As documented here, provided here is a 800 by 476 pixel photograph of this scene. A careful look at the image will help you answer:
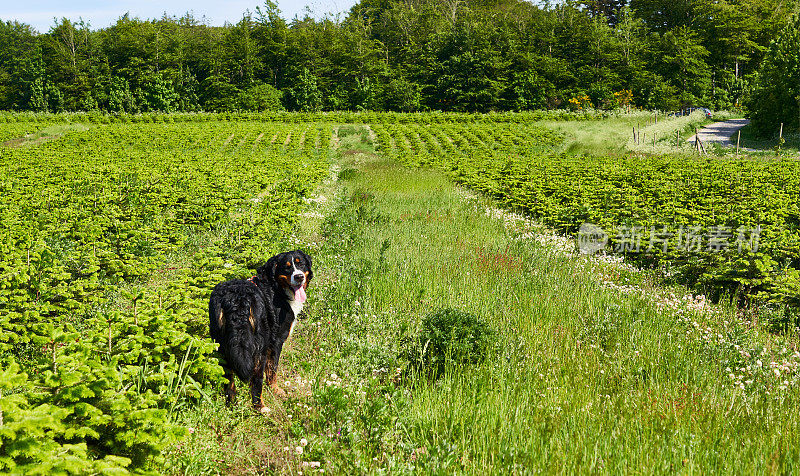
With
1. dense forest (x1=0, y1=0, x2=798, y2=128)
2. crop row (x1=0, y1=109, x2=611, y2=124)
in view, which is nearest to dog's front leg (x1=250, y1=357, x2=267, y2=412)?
crop row (x1=0, y1=109, x2=611, y2=124)

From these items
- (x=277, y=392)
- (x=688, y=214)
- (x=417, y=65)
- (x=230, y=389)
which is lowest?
(x=277, y=392)

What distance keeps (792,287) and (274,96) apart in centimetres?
6379

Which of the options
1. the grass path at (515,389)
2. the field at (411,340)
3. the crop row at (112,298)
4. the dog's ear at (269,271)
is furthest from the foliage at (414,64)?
the dog's ear at (269,271)

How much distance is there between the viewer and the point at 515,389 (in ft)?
11.3

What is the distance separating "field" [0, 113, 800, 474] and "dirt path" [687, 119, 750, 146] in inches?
906

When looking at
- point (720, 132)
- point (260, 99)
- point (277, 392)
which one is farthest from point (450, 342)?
point (260, 99)

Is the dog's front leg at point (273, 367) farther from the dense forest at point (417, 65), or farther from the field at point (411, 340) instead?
the dense forest at point (417, 65)

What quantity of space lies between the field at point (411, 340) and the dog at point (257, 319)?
0.19 m

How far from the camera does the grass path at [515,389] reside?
2660 millimetres

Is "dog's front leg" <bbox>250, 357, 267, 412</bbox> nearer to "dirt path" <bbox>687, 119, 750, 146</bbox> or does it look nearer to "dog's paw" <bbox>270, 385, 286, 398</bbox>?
"dog's paw" <bbox>270, 385, 286, 398</bbox>

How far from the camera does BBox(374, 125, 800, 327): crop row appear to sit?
643 centimetres

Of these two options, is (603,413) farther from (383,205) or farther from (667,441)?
(383,205)

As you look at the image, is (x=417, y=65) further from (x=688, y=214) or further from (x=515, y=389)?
(x=515, y=389)

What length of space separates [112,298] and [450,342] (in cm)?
375
